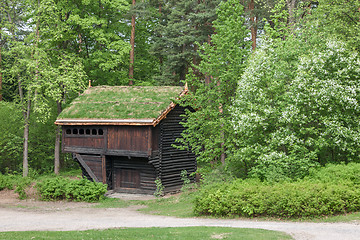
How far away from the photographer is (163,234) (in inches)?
495

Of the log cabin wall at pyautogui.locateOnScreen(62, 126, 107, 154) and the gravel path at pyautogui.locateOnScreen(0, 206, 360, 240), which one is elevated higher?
the log cabin wall at pyautogui.locateOnScreen(62, 126, 107, 154)

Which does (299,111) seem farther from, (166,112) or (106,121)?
(106,121)

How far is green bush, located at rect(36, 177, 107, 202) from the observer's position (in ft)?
76.8

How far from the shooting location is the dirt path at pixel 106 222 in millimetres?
12297

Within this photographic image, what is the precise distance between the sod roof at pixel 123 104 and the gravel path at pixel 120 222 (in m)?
6.18

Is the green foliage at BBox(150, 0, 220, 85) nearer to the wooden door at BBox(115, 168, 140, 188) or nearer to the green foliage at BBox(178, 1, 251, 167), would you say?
the wooden door at BBox(115, 168, 140, 188)

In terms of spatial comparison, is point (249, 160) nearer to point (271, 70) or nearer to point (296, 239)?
point (271, 70)

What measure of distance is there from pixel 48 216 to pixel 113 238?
26.0 ft

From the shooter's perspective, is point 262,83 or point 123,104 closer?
point 262,83

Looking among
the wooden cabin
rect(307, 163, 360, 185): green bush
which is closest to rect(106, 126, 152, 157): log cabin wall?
the wooden cabin

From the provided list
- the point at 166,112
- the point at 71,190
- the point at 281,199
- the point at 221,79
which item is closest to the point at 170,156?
the point at 166,112

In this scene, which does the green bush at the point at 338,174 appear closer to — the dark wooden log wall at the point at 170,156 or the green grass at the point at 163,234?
the green grass at the point at 163,234

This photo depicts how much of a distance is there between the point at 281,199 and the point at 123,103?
14.1m

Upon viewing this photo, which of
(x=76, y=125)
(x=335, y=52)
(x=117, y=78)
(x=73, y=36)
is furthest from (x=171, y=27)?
(x=335, y=52)
